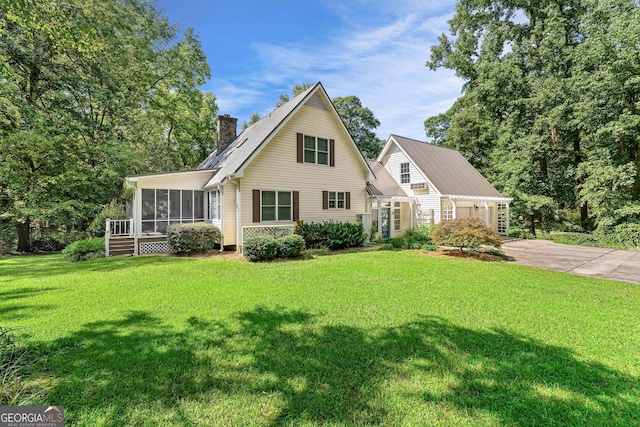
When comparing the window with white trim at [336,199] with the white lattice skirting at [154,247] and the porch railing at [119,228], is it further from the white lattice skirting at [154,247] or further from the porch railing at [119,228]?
the porch railing at [119,228]

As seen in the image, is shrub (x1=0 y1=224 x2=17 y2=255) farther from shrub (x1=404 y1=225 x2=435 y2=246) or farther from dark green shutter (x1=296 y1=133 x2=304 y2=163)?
shrub (x1=404 y1=225 x2=435 y2=246)

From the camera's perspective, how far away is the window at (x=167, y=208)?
46.4ft

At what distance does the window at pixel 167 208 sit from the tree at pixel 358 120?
2502cm

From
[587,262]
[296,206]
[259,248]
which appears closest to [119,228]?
[259,248]

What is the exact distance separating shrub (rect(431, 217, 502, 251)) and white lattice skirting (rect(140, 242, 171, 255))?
13.3m

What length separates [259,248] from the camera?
10.6 meters

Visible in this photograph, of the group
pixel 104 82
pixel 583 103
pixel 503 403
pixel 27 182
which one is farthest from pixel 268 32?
pixel 583 103

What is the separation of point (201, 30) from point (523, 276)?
27.8m

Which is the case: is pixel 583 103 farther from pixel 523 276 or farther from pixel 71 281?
pixel 71 281

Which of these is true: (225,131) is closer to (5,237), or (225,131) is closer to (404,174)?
(404,174)

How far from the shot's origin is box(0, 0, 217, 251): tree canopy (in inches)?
582

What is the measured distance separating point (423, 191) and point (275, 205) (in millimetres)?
10720

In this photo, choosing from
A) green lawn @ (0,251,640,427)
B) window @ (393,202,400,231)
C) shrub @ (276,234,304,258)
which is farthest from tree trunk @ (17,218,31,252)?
window @ (393,202,400,231)

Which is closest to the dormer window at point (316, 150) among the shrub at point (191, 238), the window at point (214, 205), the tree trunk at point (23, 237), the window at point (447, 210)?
the window at point (214, 205)
